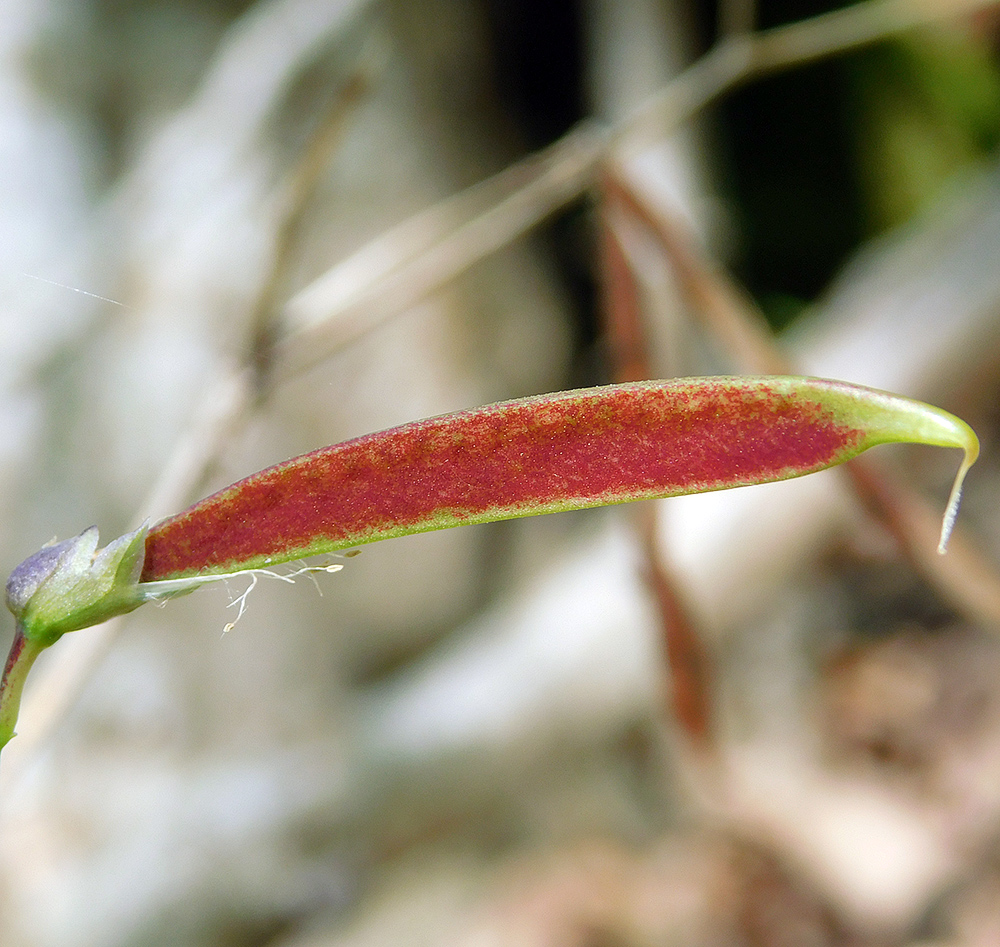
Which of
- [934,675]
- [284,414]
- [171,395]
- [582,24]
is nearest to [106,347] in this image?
[171,395]

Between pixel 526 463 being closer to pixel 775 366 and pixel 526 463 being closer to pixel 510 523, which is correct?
pixel 775 366

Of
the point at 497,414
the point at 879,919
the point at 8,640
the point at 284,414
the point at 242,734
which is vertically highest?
the point at 284,414

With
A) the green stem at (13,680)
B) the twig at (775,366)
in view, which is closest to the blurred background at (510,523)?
the twig at (775,366)

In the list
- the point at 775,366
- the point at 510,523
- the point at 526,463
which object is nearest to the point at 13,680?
the point at 526,463

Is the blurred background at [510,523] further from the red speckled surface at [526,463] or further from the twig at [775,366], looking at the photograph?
the red speckled surface at [526,463]

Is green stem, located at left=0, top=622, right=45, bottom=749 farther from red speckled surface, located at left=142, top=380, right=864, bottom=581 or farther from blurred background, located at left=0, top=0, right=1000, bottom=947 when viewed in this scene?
blurred background, located at left=0, top=0, right=1000, bottom=947

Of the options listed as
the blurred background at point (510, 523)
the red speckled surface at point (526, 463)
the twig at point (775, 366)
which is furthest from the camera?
the blurred background at point (510, 523)

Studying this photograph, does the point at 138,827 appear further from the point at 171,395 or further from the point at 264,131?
the point at 264,131
